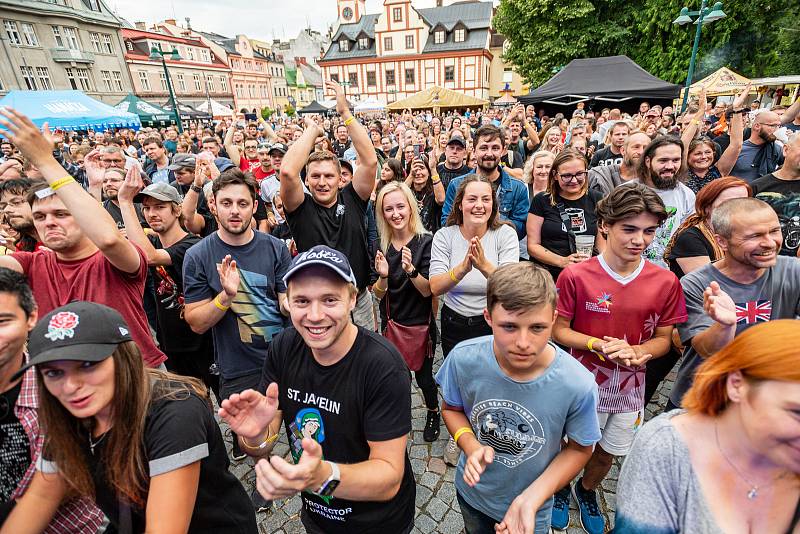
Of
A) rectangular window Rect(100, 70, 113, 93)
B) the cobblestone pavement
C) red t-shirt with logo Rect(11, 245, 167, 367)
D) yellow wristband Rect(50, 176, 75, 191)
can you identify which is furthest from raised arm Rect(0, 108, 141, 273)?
rectangular window Rect(100, 70, 113, 93)

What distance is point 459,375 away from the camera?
2010 millimetres

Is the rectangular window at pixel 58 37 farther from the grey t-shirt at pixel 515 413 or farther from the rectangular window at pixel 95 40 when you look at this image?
the grey t-shirt at pixel 515 413

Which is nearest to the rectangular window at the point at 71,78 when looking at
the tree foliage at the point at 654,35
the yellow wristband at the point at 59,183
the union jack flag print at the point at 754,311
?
the tree foliage at the point at 654,35

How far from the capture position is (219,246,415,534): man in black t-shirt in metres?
1.63

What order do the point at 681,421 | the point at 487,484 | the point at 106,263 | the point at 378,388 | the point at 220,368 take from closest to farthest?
1. the point at 681,421
2. the point at 378,388
3. the point at 487,484
4. the point at 106,263
5. the point at 220,368

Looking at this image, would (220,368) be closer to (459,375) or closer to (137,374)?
(137,374)

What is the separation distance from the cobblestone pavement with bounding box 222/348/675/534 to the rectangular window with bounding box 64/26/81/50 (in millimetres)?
53855

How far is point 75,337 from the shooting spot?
141cm

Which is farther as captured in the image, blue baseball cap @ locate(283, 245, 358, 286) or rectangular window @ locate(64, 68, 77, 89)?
rectangular window @ locate(64, 68, 77, 89)

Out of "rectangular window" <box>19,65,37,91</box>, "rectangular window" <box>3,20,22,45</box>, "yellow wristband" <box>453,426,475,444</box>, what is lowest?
"yellow wristband" <box>453,426,475,444</box>

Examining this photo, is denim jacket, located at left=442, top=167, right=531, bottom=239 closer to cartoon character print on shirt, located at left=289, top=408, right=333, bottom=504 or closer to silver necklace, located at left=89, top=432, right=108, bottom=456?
cartoon character print on shirt, located at left=289, top=408, right=333, bottom=504

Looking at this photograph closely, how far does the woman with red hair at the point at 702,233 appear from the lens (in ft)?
8.80

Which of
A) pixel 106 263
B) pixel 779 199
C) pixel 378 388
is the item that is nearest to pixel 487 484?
pixel 378 388

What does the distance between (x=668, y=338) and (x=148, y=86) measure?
6102 centimetres
